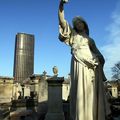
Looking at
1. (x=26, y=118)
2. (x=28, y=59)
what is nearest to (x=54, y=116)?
(x=26, y=118)

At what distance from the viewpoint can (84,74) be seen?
490 centimetres

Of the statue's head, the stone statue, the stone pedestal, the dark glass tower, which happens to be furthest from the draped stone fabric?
the dark glass tower

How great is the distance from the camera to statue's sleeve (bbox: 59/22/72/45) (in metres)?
5.19

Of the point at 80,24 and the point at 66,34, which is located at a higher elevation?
the point at 80,24

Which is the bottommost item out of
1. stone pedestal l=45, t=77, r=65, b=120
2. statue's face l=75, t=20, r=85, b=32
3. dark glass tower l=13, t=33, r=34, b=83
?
stone pedestal l=45, t=77, r=65, b=120

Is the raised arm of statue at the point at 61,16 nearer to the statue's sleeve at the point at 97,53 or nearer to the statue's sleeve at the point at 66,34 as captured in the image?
the statue's sleeve at the point at 66,34

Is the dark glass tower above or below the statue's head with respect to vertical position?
above

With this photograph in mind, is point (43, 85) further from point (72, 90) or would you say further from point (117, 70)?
point (117, 70)

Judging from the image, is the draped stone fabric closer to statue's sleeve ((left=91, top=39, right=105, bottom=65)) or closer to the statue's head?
statue's sleeve ((left=91, top=39, right=105, bottom=65))

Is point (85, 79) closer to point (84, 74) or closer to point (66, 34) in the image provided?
point (84, 74)

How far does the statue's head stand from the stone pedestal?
10048 mm

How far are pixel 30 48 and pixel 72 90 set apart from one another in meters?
187

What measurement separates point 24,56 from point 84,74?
18411cm

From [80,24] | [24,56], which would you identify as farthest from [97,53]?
[24,56]
